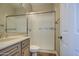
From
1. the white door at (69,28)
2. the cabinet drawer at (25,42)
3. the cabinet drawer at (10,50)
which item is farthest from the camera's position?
the cabinet drawer at (25,42)

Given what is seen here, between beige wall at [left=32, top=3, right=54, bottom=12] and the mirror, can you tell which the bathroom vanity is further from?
beige wall at [left=32, top=3, right=54, bottom=12]

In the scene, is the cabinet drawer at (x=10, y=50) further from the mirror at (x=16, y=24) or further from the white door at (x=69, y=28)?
the white door at (x=69, y=28)

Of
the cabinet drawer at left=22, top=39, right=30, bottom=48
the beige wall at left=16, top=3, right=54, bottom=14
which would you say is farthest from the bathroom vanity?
the beige wall at left=16, top=3, right=54, bottom=14

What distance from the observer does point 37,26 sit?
1422 millimetres

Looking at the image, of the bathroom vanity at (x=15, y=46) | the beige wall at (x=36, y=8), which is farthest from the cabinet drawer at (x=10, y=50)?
the beige wall at (x=36, y=8)

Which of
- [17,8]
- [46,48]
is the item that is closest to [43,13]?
[17,8]

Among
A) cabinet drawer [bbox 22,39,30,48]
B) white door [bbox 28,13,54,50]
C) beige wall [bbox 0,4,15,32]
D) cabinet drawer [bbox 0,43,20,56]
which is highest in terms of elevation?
beige wall [bbox 0,4,15,32]

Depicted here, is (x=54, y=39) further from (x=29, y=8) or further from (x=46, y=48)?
(x=29, y=8)

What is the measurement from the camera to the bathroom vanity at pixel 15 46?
1.18 meters

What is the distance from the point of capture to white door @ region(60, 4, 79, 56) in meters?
1.29

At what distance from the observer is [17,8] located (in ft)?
4.70

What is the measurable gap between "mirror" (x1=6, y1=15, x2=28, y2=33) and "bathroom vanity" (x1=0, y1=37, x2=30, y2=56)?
0.11m

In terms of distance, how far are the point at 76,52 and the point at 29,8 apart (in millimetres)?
710

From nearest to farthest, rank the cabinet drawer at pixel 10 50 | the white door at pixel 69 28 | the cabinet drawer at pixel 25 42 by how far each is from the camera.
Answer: the cabinet drawer at pixel 10 50
the white door at pixel 69 28
the cabinet drawer at pixel 25 42
